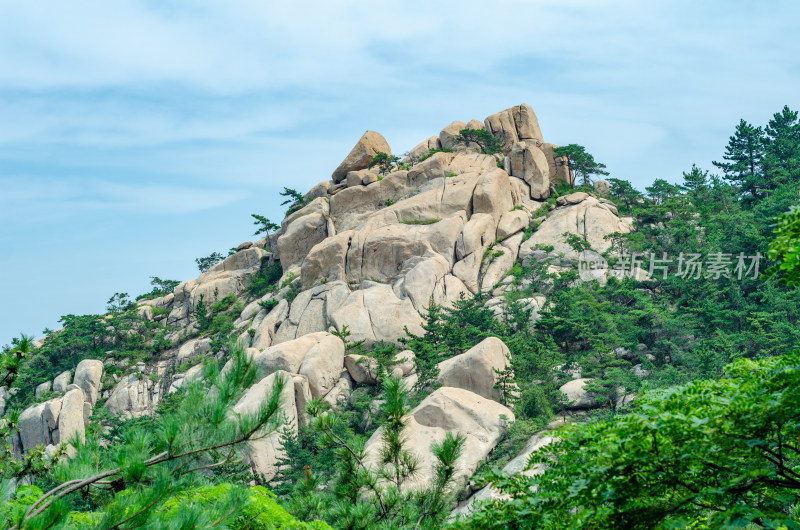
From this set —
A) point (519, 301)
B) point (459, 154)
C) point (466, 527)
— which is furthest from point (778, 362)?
point (459, 154)

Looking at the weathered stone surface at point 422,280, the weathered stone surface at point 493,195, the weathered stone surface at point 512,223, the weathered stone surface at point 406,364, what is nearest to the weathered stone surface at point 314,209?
the weathered stone surface at point 422,280

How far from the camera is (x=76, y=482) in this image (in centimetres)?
438

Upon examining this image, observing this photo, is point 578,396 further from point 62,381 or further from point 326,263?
point 62,381

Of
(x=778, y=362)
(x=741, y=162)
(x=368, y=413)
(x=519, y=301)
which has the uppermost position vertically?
(x=741, y=162)

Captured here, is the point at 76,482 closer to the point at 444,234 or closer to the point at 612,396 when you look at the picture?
the point at 612,396

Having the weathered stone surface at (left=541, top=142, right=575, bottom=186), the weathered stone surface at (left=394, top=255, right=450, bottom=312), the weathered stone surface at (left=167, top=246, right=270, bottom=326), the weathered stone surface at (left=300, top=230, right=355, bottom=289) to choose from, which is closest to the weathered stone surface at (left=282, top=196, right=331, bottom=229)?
the weathered stone surface at (left=167, top=246, right=270, bottom=326)

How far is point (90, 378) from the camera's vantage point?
37031 mm

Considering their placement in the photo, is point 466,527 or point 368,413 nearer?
point 466,527

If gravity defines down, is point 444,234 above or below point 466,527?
above

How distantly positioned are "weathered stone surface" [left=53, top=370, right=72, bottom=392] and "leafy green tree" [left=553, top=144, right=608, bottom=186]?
32.6m

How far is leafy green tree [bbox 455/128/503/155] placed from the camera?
139 ft

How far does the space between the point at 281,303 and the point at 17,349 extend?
31.9m

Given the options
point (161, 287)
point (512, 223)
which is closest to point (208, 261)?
point (161, 287)

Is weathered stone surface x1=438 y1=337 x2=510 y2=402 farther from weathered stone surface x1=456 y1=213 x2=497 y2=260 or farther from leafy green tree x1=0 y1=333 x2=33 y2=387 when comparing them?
leafy green tree x1=0 y1=333 x2=33 y2=387
